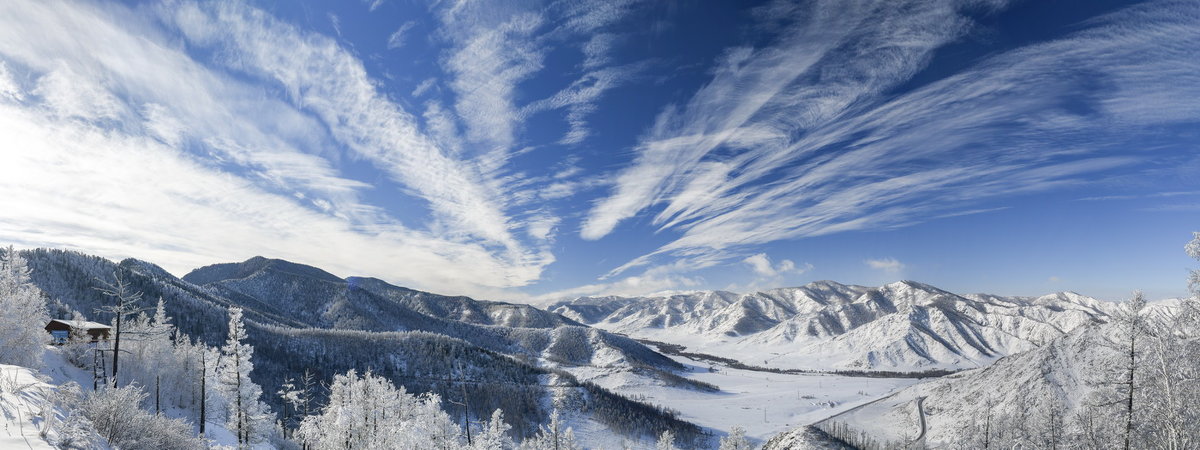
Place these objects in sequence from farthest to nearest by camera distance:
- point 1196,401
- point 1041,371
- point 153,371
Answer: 1. point 1041,371
2. point 153,371
3. point 1196,401

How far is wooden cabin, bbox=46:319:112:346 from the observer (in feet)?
184

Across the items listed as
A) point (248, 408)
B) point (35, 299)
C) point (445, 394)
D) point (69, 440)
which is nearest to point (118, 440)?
point (69, 440)

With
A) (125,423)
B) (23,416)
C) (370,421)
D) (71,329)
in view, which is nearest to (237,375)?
(370,421)

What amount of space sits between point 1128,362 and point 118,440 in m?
47.5

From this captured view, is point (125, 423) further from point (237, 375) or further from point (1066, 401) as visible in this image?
point (1066, 401)

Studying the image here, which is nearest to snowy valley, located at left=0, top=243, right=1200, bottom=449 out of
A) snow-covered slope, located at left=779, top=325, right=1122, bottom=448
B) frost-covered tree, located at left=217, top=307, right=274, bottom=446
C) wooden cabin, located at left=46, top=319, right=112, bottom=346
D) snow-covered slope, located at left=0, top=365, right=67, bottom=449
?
snow-covered slope, located at left=0, top=365, right=67, bottom=449

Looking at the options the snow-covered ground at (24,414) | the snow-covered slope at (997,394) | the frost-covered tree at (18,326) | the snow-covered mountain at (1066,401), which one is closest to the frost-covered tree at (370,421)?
the snow-covered ground at (24,414)

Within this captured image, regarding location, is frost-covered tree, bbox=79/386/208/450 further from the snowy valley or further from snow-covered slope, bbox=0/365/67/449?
snow-covered slope, bbox=0/365/67/449

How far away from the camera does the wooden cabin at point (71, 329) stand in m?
56.1

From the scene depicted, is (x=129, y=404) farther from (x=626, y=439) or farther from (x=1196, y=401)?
(x=626, y=439)

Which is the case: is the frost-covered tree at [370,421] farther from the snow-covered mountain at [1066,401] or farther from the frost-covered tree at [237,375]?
the snow-covered mountain at [1066,401]

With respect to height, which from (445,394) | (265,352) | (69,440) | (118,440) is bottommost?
(445,394)

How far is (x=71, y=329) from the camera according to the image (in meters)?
56.1

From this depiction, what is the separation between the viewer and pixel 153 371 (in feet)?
203
